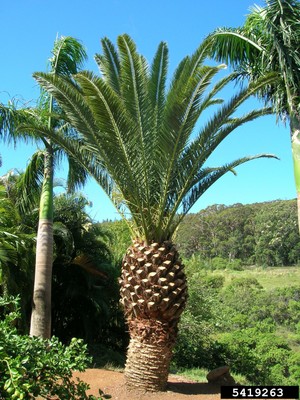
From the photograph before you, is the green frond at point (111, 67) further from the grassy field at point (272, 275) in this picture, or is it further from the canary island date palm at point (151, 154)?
the grassy field at point (272, 275)

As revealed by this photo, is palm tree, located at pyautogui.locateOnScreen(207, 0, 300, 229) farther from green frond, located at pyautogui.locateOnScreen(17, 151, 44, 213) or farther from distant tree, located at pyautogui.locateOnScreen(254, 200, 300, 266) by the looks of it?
distant tree, located at pyautogui.locateOnScreen(254, 200, 300, 266)

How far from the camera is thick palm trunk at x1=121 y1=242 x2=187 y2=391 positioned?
8.28m

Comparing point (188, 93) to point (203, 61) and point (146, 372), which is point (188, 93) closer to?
point (203, 61)

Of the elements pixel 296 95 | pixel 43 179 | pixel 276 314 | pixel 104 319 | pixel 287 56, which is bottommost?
pixel 276 314

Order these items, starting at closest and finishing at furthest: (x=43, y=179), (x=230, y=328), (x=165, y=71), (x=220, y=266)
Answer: (x=165, y=71), (x=43, y=179), (x=230, y=328), (x=220, y=266)

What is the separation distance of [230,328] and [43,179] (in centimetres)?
1563

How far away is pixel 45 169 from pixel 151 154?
3592 millimetres

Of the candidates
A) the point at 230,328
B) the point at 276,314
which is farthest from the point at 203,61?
the point at 276,314

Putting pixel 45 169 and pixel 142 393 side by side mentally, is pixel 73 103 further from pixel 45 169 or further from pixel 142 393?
pixel 142 393

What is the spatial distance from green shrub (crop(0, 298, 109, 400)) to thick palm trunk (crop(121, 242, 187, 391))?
4784mm

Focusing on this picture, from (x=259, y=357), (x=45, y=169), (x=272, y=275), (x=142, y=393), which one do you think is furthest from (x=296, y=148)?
(x=272, y=275)

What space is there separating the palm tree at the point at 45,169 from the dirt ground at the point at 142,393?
1.71 m

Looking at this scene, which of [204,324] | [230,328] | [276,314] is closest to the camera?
[204,324]

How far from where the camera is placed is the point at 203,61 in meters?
8.38
